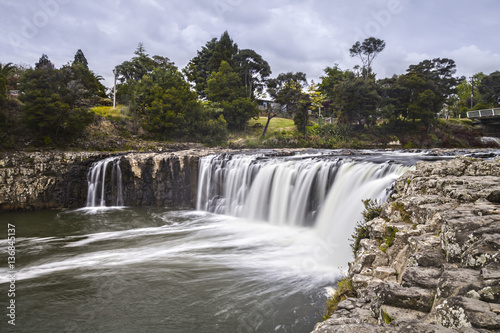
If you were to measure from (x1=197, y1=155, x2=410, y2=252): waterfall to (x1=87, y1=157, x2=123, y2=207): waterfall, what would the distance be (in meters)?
5.42

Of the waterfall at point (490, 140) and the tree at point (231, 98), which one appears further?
the tree at point (231, 98)

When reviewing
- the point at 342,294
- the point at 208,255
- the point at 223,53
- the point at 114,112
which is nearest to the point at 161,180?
the point at 208,255

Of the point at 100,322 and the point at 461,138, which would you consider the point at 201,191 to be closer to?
the point at 100,322

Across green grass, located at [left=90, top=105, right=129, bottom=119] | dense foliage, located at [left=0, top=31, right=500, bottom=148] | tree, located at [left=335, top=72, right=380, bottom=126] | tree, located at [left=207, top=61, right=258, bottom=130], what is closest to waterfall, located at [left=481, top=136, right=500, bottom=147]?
dense foliage, located at [left=0, top=31, right=500, bottom=148]

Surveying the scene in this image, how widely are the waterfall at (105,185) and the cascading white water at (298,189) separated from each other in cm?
543

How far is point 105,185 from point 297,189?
41.2 ft

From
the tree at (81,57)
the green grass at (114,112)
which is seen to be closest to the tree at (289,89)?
the green grass at (114,112)

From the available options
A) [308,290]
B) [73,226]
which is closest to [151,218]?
[73,226]

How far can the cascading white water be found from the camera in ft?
35.4

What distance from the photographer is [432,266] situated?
4078mm

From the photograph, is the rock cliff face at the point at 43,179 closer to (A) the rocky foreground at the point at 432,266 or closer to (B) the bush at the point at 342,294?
(B) the bush at the point at 342,294

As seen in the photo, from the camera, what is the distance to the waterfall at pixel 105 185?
19.1 m

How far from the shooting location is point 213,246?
11.0 metres

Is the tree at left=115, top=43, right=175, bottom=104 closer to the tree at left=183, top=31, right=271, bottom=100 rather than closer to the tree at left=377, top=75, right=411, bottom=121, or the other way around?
the tree at left=183, top=31, right=271, bottom=100
